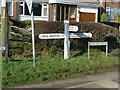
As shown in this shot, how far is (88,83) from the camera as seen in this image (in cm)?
716

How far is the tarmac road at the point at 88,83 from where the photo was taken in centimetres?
686

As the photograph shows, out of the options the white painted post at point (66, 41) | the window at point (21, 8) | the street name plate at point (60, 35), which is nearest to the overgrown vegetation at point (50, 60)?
the white painted post at point (66, 41)

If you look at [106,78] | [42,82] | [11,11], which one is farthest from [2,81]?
[11,11]

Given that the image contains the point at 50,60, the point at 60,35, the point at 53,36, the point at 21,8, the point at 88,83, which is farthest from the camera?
the point at 21,8

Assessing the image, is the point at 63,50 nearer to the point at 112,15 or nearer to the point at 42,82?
the point at 42,82

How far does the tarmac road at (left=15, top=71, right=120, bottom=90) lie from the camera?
6.86m

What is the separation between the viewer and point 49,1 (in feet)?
83.2

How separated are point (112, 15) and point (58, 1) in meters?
9.05

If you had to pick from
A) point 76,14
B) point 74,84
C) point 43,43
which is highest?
point 76,14

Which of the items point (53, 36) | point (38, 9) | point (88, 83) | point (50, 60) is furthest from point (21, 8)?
point (88, 83)

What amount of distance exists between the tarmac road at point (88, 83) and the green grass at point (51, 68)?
296 millimetres

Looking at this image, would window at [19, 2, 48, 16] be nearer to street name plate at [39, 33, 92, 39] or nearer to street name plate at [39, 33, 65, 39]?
street name plate at [39, 33, 92, 39]

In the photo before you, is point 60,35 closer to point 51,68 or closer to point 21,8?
point 51,68

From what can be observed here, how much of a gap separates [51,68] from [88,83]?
1.62 meters
